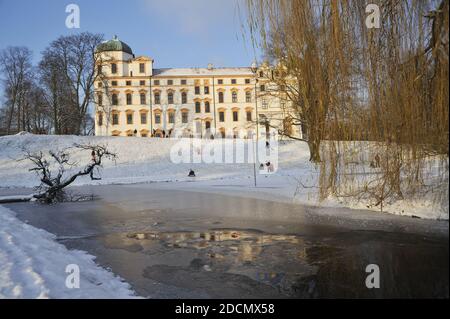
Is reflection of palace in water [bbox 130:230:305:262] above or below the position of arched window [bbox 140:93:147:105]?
below

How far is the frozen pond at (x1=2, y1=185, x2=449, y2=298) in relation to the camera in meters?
5.38

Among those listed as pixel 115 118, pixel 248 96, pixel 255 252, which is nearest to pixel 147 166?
pixel 255 252

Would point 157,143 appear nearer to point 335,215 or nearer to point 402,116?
point 335,215

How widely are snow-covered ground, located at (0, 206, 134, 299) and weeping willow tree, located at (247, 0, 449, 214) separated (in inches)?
206

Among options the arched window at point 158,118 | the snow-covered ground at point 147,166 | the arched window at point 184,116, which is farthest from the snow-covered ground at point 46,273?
the arched window at point 184,116

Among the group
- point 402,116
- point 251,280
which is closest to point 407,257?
point 251,280

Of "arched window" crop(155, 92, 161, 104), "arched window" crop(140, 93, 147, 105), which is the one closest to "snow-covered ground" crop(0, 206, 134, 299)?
"arched window" crop(140, 93, 147, 105)

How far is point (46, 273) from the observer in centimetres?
636

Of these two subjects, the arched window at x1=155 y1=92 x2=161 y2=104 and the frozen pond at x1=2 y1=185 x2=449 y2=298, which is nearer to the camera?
the frozen pond at x1=2 y1=185 x2=449 y2=298

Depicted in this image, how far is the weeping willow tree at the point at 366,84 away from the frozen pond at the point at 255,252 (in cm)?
136

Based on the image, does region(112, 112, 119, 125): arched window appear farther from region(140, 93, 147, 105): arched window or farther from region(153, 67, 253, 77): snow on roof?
region(153, 67, 253, 77): snow on roof

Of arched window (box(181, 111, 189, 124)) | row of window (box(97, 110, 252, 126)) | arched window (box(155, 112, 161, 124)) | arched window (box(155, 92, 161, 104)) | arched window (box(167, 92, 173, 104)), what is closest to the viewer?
row of window (box(97, 110, 252, 126))

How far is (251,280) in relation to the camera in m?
5.99

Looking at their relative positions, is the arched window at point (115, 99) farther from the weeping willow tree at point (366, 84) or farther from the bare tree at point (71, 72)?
the weeping willow tree at point (366, 84)
